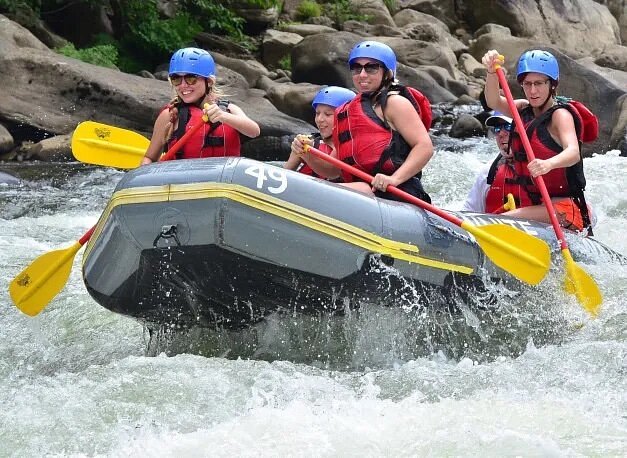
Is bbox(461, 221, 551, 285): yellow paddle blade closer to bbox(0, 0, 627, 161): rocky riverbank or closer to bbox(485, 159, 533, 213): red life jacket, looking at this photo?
bbox(485, 159, 533, 213): red life jacket

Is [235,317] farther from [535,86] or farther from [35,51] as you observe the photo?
[35,51]

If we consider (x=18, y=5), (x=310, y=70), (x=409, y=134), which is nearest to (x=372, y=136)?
(x=409, y=134)

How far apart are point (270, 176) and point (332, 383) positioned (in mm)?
945

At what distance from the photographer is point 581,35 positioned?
22578 millimetres

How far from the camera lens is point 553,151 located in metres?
5.42

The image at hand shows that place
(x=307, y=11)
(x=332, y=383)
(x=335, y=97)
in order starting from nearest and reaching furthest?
(x=332, y=383) < (x=335, y=97) < (x=307, y=11)

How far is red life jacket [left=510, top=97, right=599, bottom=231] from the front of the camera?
5.42 m

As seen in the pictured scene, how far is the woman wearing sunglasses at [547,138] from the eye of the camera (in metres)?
5.37

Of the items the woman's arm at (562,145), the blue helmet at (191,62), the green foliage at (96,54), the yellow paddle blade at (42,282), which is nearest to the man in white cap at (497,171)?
the woman's arm at (562,145)

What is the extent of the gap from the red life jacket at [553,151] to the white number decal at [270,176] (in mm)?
1857

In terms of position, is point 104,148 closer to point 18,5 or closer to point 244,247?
point 244,247

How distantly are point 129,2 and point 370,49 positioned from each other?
31.9 feet

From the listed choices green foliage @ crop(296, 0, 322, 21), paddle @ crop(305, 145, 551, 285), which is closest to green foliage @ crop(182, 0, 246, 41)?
green foliage @ crop(296, 0, 322, 21)

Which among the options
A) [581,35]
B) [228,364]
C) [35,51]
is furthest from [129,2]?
[581,35]
